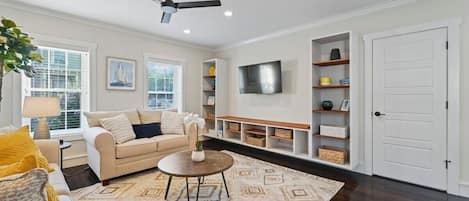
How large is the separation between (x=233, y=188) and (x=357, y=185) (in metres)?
1.59

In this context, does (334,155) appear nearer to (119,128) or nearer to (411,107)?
(411,107)

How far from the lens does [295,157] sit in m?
3.87

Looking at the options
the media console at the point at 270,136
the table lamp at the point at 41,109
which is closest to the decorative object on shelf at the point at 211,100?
the media console at the point at 270,136

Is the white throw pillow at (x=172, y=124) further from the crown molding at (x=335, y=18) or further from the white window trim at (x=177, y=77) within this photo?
the crown molding at (x=335, y=18)

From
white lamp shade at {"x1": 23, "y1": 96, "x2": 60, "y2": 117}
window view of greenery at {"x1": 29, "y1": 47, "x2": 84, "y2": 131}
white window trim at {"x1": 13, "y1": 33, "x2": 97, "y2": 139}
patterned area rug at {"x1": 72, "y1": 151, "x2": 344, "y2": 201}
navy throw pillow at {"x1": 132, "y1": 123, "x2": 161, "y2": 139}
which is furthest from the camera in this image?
navy throw pillow at {"x1": 132, "y1": 123, "x2": 161, "y2": 139}

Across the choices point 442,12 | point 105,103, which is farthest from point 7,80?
point 442,12

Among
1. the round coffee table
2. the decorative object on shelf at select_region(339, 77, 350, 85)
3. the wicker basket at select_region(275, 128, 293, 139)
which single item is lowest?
the round coffee table

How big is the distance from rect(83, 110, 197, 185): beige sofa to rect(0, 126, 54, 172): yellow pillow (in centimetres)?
94

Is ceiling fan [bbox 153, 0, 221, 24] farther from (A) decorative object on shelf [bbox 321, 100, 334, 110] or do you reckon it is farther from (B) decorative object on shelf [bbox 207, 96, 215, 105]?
(B) decorative object on shelf [bbox 207, 96, 215, 105]

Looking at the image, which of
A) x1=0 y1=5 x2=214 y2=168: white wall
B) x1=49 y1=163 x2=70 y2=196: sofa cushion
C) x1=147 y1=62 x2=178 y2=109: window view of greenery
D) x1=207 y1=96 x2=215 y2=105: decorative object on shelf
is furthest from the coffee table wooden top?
x1=207 y1=96 x2=215 y2=105: decorative object on shelf

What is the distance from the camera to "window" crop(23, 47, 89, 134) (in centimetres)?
333

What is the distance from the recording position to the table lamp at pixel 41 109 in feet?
Result: 8.45

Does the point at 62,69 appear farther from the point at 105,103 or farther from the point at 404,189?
the point at 404,189

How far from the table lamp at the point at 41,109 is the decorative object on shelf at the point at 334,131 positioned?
12.1 feet
